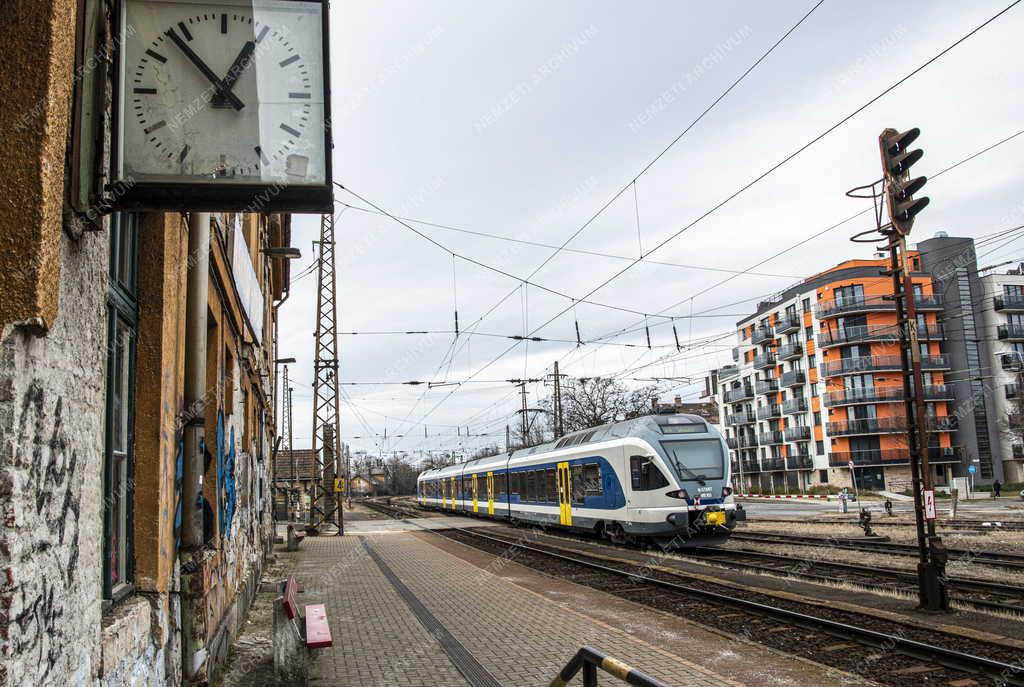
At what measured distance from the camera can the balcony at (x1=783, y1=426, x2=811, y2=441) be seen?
6488 cm

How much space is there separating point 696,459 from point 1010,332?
Result: 183ft

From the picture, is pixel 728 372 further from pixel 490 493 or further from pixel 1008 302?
pixel 490 493

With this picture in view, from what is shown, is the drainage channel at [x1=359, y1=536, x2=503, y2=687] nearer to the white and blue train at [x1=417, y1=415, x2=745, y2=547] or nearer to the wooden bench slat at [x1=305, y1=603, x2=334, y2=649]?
the wooden bench slat at [x1=305, y1=603, x2=334, y2=649]

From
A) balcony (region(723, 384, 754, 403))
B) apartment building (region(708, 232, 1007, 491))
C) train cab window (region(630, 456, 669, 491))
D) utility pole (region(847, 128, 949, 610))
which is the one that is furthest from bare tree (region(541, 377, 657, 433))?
utility pole (region(847, 128, 949, 610))

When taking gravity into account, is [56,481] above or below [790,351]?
below

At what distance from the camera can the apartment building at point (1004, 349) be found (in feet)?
198

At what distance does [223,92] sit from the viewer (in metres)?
3.32

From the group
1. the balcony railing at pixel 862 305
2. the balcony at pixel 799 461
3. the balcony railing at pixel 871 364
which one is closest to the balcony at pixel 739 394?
the balcony at pixel 799 461

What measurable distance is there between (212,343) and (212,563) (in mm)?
2150

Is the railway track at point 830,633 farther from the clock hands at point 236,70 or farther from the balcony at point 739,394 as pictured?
the balcony at point 739,394

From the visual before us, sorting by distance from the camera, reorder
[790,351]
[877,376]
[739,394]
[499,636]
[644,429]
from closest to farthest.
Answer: [499,636], [644,429], [877,376], [790,351], [739,394]

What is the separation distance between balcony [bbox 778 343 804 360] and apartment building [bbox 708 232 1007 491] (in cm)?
8

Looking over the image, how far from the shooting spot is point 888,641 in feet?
26.2

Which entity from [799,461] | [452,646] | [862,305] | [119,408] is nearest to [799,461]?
[799,461]
